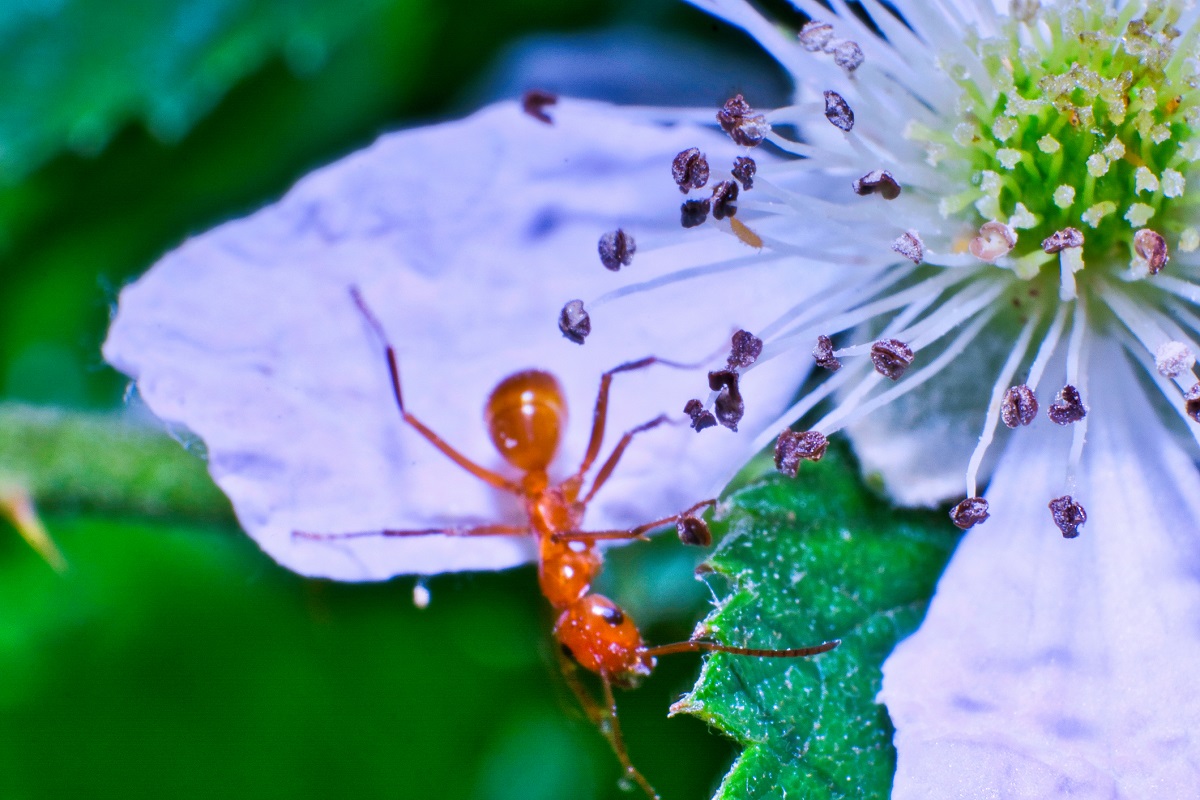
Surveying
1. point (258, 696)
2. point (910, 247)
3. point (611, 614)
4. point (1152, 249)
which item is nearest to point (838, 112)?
point (910, 247)

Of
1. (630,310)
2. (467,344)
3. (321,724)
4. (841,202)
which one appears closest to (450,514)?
(467,344)

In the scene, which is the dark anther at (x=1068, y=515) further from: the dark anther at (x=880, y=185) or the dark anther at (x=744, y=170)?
the dark anther at (x=744, y=170)

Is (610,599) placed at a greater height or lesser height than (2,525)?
greater

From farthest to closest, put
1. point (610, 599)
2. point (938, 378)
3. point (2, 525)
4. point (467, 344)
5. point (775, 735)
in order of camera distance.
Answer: point (2, 525) < point (610, 599) < point (467, 344) < point (938, 378) < point (775, 735)

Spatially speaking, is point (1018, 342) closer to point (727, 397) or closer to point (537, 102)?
point (727, 397)

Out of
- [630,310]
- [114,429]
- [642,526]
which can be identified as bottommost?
[114,429]

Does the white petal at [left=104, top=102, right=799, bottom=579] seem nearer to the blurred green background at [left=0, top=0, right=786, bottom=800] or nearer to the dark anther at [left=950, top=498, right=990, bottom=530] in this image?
the dark anther at [left=950, top=498, right=990, bottom=530]

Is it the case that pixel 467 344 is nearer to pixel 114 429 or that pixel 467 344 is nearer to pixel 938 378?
pixel 114 429
